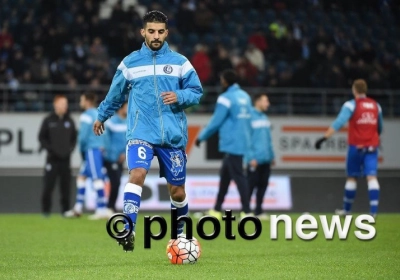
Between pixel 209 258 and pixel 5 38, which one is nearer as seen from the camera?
pixel 209 258

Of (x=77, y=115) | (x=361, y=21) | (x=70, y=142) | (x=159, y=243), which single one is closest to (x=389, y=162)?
(x=361, y=21)

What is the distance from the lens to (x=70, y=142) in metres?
18.8

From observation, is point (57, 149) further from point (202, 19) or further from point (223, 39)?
point (223, 39)

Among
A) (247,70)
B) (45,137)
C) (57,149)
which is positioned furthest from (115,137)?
(247,70)

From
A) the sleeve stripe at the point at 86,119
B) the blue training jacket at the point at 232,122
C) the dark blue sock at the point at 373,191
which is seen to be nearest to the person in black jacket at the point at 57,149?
the sleeve stripe at the point at 86,119

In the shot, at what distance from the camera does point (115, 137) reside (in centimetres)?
1786

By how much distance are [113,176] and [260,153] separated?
281 cm

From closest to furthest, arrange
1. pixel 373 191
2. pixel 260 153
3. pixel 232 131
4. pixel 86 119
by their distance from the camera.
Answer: pixel 232 131, pixel 373 191, pixel 260 153, pixel 86 119

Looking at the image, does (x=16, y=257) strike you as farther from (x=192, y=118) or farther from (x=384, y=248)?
(x=192, y=118)

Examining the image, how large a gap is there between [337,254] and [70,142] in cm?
942

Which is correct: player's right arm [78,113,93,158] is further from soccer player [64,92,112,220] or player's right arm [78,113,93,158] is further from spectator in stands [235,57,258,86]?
spectator in stands [235,57,258,86]

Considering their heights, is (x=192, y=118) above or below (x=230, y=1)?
below

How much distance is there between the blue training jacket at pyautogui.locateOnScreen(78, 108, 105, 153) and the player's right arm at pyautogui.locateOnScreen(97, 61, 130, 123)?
8026mm

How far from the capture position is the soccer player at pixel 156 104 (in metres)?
9.35
